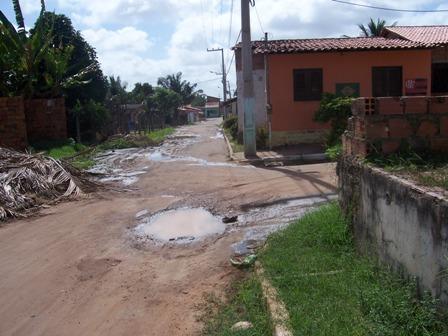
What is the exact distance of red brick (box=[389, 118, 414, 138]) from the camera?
4910 mm

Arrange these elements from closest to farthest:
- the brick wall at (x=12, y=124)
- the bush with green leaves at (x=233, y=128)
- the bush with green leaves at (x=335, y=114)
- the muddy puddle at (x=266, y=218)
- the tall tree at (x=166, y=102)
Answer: the muddy puddle at (x=266, y=218) → the bush with green leaves at (x=335, y=114) → the brick wall at (x=12, y=124) → the bush with green leaves at (x=233, y=128) → the tall tree at (x=166, y=102)

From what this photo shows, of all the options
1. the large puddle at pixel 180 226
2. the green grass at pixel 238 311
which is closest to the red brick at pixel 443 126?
the green grass at pixel 238 311

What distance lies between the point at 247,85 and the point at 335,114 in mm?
3006

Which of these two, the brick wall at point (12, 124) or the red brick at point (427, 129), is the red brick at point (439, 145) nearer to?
the red brick at point (427, 129)

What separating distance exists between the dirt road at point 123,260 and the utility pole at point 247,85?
472cm

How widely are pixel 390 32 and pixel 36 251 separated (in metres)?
20.2

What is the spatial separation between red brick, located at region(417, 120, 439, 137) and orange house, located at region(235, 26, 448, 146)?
46.8 feet

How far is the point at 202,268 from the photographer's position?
246 inches

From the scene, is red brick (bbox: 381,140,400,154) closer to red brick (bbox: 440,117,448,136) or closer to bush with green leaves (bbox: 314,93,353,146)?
red brick (bbox: 440,117,448,136)

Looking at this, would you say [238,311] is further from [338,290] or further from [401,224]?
[401,224]

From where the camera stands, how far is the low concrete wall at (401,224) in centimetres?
337

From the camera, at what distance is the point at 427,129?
4.91 m

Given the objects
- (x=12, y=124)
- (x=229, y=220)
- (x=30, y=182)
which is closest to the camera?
(x=229, y=220)

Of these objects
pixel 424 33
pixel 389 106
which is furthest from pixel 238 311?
pixel 424 33
